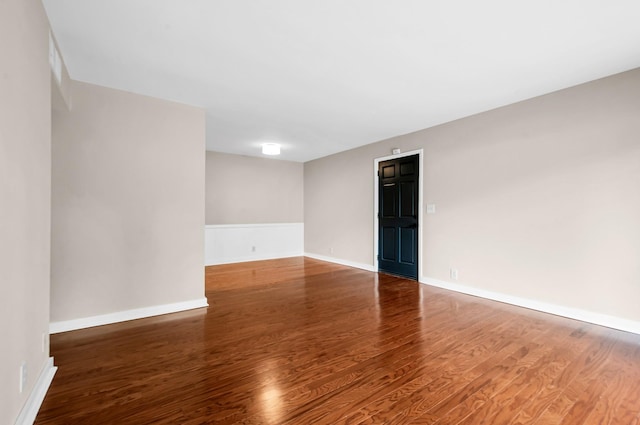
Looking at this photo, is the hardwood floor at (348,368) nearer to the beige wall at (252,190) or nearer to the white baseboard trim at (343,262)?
the white baseboard trim at (343,262)

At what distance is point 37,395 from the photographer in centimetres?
170

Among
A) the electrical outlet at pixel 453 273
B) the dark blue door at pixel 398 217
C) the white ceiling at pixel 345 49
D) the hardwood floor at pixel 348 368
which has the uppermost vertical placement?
the white ceiling at pixel 345 49

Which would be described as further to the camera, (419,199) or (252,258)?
(252,258)

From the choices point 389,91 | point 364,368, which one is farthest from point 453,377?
point 389,91

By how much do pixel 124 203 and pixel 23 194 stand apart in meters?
1.68

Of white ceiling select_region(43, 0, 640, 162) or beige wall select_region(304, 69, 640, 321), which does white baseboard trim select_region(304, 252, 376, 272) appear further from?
white ceiling select_region(43, 0, 640, 162)

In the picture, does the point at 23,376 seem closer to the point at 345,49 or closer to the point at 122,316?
the point at 122,316

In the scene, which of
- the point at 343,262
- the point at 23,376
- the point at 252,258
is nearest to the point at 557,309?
the point at 343,262

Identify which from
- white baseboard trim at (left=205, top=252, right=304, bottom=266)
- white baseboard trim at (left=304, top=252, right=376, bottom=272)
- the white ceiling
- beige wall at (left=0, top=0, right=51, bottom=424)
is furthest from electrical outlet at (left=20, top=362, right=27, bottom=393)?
white baseboard trim at (left=304, top=252, right=376, bottom=272)

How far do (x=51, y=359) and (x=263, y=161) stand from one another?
18.0ft

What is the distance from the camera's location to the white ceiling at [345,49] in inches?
75.7

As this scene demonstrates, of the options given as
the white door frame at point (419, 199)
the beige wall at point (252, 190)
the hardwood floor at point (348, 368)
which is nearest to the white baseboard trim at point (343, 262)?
the white door frame at point (419, 199)

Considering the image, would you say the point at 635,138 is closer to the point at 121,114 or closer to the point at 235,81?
the point at 235,81

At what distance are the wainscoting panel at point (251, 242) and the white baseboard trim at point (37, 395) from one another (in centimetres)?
409
